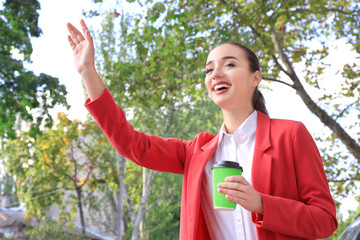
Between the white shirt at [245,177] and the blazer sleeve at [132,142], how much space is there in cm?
25

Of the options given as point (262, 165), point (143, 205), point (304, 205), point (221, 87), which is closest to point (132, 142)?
point (221, 87)

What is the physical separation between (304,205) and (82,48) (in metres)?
1.23

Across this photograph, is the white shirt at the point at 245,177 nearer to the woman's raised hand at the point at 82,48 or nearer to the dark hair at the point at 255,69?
the dark hair at the point at 255,69

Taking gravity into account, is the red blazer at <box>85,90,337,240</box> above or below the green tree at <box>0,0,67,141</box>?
below

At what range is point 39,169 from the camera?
1823 centimetres

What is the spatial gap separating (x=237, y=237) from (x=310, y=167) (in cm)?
42

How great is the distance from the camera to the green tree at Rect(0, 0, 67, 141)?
7.58 m

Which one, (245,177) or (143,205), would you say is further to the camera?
(143,205)

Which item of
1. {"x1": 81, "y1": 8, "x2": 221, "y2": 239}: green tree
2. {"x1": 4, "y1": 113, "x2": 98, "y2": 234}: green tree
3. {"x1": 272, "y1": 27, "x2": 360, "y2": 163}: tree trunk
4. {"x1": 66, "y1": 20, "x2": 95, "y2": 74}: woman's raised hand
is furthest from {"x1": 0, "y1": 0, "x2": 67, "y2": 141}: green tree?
{"x1": 4, "y1": 113, "x2": 98, "y2": 234}: green tree

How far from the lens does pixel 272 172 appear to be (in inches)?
66.7

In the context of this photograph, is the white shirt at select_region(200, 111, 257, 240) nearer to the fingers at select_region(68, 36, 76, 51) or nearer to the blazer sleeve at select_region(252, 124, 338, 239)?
Answer: the blazer sleeve at select_region(252, 124, 338, 239)

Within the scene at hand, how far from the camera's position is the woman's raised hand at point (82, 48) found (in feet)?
6.07

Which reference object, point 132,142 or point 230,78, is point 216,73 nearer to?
point 230,78

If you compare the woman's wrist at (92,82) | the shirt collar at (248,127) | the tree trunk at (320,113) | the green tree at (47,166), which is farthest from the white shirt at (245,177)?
the green tree at (47,166)
